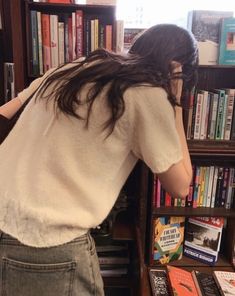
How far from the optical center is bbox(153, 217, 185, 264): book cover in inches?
55.2

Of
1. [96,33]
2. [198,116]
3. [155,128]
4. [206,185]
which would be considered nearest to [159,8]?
[96,33]

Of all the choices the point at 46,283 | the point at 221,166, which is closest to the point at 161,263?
the point at 221,166

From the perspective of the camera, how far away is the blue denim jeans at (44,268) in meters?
0.71

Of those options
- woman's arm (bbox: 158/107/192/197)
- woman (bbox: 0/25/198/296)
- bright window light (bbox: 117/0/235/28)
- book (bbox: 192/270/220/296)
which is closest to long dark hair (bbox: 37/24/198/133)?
woman (bbox: 0/25/198/296)

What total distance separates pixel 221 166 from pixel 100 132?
853 millimetres

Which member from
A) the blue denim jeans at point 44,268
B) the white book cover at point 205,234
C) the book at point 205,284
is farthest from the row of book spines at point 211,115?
the blue denim jeans at point 44,268

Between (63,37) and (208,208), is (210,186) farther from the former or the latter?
(63,37)

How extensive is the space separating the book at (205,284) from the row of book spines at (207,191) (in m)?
0.29

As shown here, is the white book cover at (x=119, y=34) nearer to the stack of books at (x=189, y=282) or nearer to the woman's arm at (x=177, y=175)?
the woman's arm at (x=177, y=175)

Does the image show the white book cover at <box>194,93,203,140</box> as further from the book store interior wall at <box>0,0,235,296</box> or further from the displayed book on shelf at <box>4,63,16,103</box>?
the displayed book on shelf at <box>4,63,16,103</box>

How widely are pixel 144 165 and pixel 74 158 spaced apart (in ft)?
2.09

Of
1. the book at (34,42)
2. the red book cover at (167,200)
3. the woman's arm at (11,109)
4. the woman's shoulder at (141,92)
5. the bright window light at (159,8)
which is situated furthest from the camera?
the bright window light at (159,8)

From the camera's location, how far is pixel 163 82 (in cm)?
72

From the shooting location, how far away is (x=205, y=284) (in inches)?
51.8
